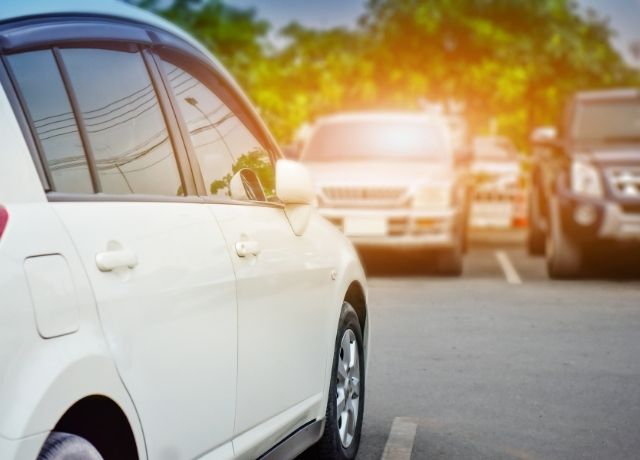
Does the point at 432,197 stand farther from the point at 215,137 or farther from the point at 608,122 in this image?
the point at 215,137

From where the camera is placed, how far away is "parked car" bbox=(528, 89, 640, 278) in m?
13.8

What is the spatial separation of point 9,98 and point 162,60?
118 centimetres

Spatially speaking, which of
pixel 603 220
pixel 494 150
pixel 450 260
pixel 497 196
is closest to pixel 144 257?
pixel 603 220

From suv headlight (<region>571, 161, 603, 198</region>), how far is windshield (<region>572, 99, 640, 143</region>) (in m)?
1.10

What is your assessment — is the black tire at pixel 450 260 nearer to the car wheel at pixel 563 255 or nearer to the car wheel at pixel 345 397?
the car wheel at pixel 563 255

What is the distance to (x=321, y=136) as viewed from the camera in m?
16.2

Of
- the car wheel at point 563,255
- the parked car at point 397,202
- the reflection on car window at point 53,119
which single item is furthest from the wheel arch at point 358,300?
the car wheel at point 563,255

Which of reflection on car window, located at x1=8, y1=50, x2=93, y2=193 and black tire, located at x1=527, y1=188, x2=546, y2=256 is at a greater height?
reflection on car window, located at x1=8, y1=50, x2=93, y2=193

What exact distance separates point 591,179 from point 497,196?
7985 millimetres

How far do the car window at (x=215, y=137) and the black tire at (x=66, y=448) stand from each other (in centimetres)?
136

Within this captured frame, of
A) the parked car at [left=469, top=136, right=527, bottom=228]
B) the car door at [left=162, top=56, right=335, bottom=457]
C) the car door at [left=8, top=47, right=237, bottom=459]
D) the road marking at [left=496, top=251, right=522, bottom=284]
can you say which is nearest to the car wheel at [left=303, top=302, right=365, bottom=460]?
the car door at [left=162, top=56, right=335, bottom=457]

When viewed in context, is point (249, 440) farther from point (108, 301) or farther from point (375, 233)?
point (375, 233)

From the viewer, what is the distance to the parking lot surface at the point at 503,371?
20.8 ft

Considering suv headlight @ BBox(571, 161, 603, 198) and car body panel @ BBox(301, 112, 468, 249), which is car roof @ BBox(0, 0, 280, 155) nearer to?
car body panel @ BBox(301, 112, 468, 249)
